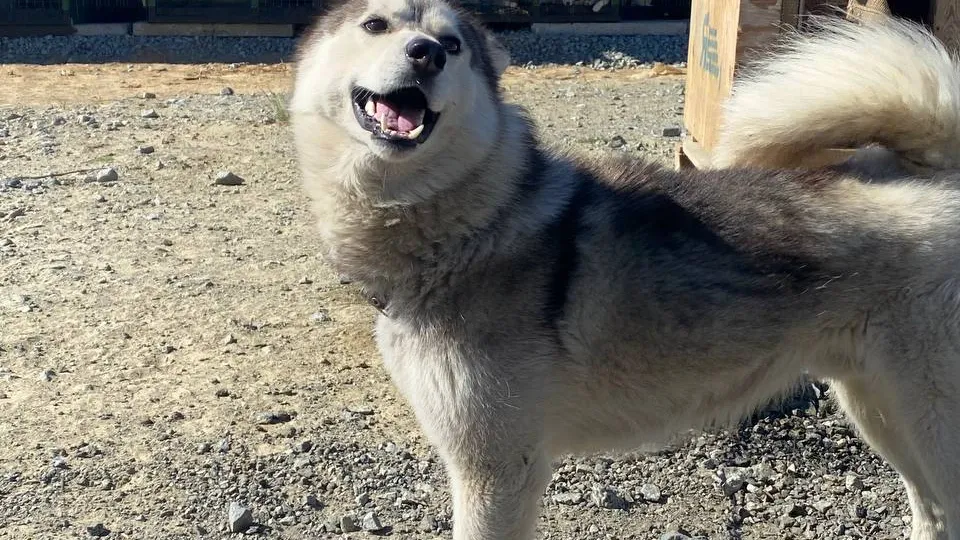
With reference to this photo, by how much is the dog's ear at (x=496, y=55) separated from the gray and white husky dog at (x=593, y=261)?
11 cm

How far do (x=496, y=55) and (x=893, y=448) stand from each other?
173 cm

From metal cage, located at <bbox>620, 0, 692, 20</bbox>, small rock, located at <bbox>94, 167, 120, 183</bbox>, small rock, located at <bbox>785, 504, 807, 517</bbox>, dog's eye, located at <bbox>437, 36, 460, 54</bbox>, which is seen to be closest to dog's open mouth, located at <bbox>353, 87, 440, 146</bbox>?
dog's eye, located at <bbox>437, 36, 460, 54</bbox>

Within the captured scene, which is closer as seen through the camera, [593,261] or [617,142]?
[593,261]

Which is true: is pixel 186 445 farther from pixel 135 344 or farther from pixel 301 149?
pixel 301 149

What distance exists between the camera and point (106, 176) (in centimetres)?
699

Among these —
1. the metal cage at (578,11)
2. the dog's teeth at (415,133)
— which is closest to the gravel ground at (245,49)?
the metal cage at (578,11)

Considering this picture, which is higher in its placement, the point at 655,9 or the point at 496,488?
the point at 496,488

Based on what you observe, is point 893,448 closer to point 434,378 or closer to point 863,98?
point 863,98

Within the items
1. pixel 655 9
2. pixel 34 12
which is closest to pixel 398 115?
pixel 655 9

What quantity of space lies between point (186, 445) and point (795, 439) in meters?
2.26

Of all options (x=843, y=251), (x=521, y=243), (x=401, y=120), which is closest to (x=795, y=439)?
(x=843, y=251)

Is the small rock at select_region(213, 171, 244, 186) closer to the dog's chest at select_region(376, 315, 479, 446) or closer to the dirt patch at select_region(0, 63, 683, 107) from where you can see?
the dirt patch at select_region(0, 63, 683, 107)

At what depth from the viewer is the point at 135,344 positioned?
4.60 metres

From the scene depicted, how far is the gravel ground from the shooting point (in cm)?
1233
